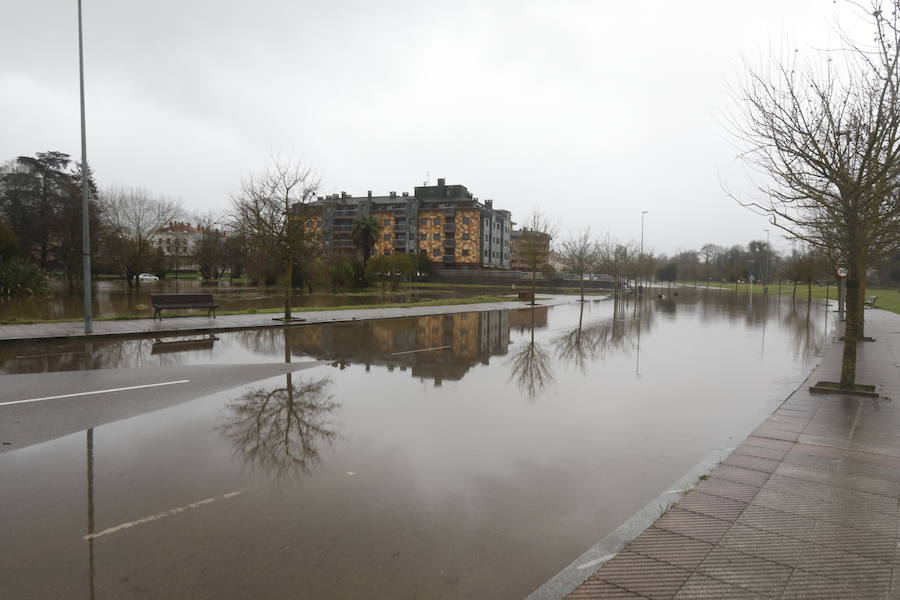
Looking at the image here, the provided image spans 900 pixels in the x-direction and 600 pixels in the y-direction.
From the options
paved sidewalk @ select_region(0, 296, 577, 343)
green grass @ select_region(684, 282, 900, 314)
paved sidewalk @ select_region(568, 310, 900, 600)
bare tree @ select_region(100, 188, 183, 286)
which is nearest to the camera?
paved sidewalk @ select_region(568, 310, 900, 600)

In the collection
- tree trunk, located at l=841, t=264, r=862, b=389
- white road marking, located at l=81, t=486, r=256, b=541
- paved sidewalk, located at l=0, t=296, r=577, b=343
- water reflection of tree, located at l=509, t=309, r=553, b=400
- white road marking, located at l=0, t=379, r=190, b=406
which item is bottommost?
water reflection of tree, located at l=509, t=309, r=553, b=400

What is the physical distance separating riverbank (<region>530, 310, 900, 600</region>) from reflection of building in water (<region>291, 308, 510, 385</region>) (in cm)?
608

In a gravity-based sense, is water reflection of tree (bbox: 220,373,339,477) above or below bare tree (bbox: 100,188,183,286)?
below

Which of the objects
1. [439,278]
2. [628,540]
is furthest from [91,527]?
[439,278]

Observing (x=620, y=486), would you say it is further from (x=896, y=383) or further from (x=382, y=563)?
(x=896, y=383)

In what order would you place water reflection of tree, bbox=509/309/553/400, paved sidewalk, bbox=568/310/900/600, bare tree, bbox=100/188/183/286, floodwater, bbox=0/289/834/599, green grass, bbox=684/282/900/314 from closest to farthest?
paved sidewalk, bbox=568/310/900/600 < floodwater, bbox=0/289/834/599 < water reflection of tree, bbox=509/309/553/400 < green grass, bbox=684/282/900/314 < bare tree, bbox=100/188/183/286

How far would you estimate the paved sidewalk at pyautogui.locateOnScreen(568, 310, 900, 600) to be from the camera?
11.4ft

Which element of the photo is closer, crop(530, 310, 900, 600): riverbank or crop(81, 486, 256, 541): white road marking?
crop(530, 310, 900, 600): riverbank

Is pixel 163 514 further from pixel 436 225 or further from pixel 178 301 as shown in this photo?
pixel 436 225

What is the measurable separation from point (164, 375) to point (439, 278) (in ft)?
Result: 245

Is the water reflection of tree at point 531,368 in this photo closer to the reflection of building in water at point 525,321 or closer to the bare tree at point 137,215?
the reflection of building in water at point 525,321

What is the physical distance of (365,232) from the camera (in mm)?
70438

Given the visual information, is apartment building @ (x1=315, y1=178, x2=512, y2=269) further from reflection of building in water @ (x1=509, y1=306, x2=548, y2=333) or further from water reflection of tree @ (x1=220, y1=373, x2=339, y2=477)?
water reflection of tree @ (x1=220, y1=373, x2=339, y2=477)

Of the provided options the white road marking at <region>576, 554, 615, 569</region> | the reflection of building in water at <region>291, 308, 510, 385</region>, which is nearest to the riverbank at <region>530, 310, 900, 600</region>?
the white road marking at <region>576, 554, 615, 569</region>
